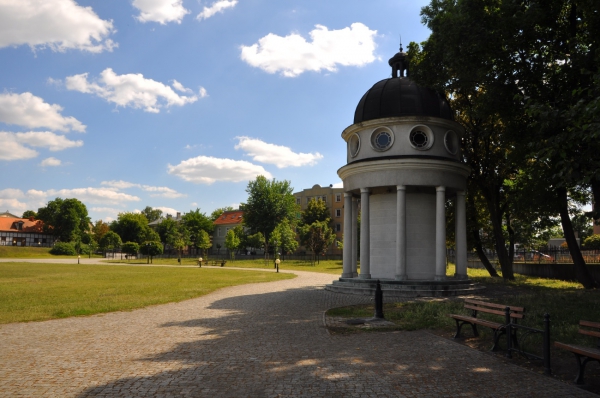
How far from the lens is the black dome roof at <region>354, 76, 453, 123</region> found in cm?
2327

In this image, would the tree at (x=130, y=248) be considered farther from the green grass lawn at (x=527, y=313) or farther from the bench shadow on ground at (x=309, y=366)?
the bench shadow on ground at (x=309, y=366)

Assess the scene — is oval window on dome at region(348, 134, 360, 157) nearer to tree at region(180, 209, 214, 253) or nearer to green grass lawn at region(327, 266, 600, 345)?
green grass lawn at region(327, 266, 600, 345)

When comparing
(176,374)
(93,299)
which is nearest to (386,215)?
(93,299)

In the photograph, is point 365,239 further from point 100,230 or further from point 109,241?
point 100,230

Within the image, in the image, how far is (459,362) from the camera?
8492 mm

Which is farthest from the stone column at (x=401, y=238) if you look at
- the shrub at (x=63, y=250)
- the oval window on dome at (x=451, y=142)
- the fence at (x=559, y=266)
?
the shrub at (x=63, y=250)

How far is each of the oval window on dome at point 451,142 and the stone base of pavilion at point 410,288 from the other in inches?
251

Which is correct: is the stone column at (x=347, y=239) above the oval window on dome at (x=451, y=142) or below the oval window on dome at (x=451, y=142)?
below

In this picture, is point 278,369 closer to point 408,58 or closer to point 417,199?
point 417,199

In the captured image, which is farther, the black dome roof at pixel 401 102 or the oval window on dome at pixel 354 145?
the oval window on dome at pixel 354 145

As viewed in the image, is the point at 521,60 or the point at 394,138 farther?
the point at 394,138

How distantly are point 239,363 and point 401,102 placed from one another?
705 inches

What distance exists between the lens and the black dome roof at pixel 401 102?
2327 cm

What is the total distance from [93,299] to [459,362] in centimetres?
1429
